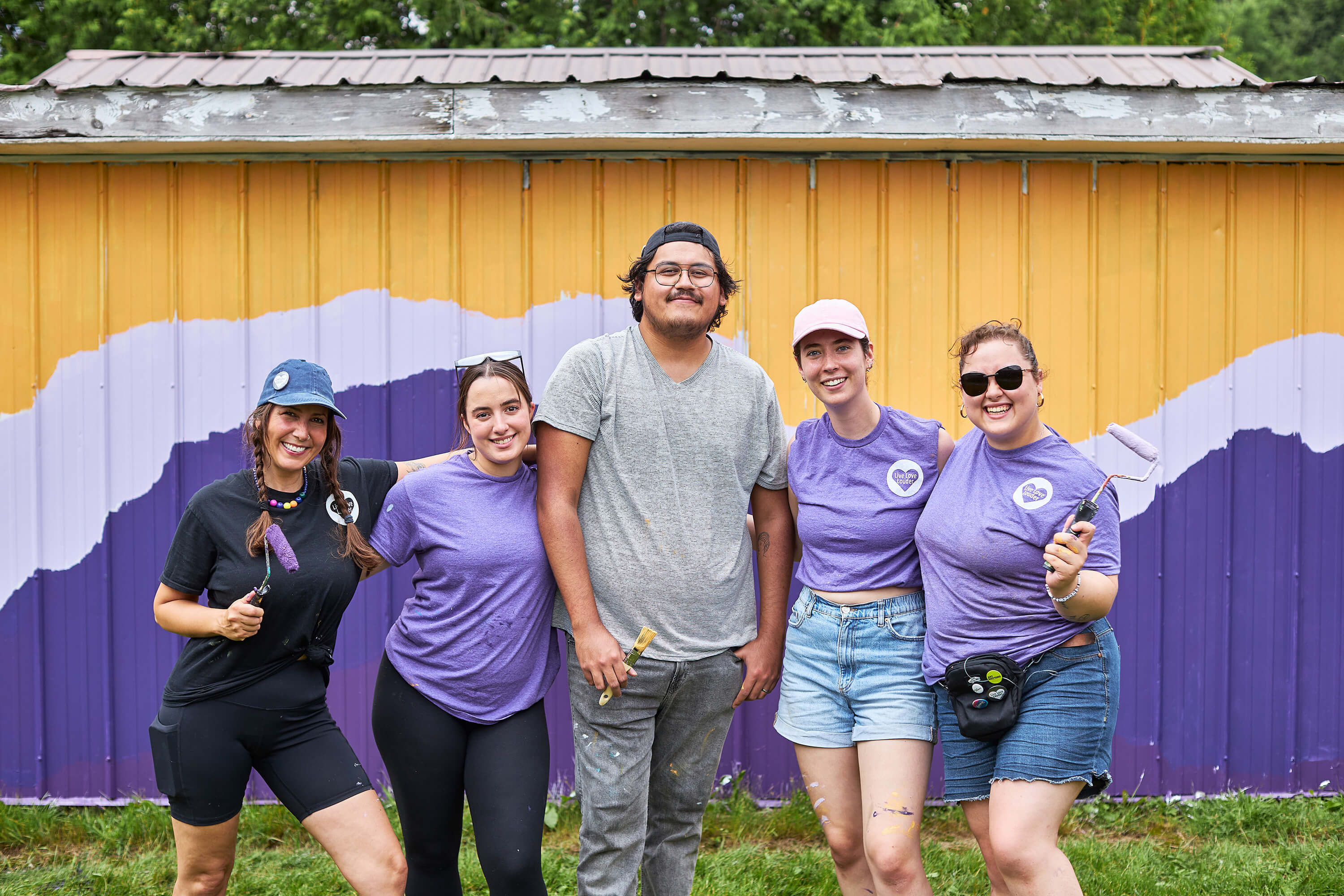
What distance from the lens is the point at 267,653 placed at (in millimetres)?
2594

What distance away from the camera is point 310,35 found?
39.3ft

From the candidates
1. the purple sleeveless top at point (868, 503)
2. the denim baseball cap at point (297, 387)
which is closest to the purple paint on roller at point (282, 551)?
the denim baseball cap at point (297, 387)

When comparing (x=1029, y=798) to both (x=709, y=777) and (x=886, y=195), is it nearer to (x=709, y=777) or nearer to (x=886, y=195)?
(x=709, y=777)

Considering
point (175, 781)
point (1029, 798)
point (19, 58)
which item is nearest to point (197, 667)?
point (175, 781)

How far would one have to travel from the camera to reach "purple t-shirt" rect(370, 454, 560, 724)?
102 inches

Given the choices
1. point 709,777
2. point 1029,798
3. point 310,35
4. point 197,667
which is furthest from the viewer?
point 310,35

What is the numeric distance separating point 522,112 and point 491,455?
1693 mm

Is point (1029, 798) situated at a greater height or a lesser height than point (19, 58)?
lesser

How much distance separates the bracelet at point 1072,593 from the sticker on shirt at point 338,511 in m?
1.84

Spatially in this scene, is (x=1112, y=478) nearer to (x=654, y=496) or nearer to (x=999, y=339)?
(x=999, y=339)

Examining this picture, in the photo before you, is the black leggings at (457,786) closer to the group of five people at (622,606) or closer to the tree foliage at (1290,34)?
the group of five people at (622,606)

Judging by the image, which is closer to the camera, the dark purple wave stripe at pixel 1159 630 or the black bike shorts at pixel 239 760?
the black bike shorts at pixel 239 760

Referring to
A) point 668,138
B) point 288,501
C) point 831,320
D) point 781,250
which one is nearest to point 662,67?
point 668,138

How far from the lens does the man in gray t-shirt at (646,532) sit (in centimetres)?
262
